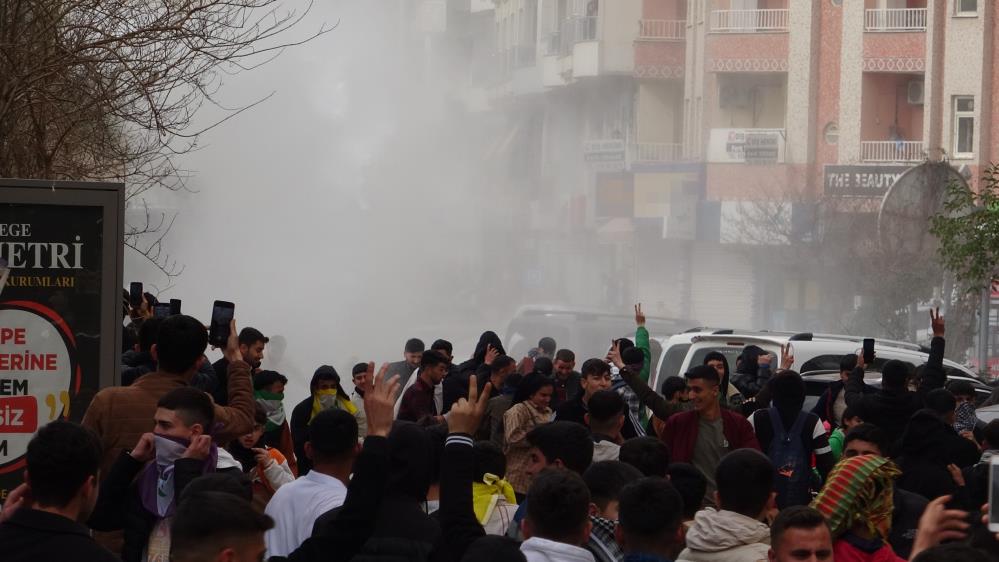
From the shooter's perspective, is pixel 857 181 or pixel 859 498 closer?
pixel 859 498

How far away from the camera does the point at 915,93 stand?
38.6 metres

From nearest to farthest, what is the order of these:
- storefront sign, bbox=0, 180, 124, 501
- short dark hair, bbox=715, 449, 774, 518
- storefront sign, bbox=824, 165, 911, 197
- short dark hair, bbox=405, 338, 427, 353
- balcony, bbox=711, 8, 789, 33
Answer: short dark hair, bbox=715, 449, 774, 518 → storefront sign, bbox=0, 180, 124, 501 → short dark hair, bbox=405, 338, 427, 353 → storefront sign, bbox=824, 165, 911, 197 → balcony, bbox=711, 8, 789, 33

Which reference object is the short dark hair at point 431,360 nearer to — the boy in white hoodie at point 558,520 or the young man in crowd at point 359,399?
the young man in crowd at point 359,399

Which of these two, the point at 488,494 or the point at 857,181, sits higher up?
the point at 857,181

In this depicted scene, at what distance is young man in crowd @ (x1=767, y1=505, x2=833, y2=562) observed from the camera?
4.42 m

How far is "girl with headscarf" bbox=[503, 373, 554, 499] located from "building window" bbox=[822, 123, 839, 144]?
3137 cm

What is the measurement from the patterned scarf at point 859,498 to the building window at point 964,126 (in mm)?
33460

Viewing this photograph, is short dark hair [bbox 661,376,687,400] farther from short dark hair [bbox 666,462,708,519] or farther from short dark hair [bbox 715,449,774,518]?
short dark hair [bbox 715,449,774,518]

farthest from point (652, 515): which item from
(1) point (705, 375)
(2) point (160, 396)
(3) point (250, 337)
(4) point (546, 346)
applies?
(4) point (546, 346)

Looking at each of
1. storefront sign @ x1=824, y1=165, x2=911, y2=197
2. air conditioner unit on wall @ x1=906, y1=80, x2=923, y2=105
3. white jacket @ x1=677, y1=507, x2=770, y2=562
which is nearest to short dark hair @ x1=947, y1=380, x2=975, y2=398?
white jacket @ x1=677, y1=507, x2=770, y2=562

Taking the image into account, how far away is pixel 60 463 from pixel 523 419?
479cm

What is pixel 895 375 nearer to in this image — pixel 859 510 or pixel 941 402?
pixel 941 402

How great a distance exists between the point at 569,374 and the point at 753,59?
1170 inches

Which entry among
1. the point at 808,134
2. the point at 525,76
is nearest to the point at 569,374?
the point at 808,134
